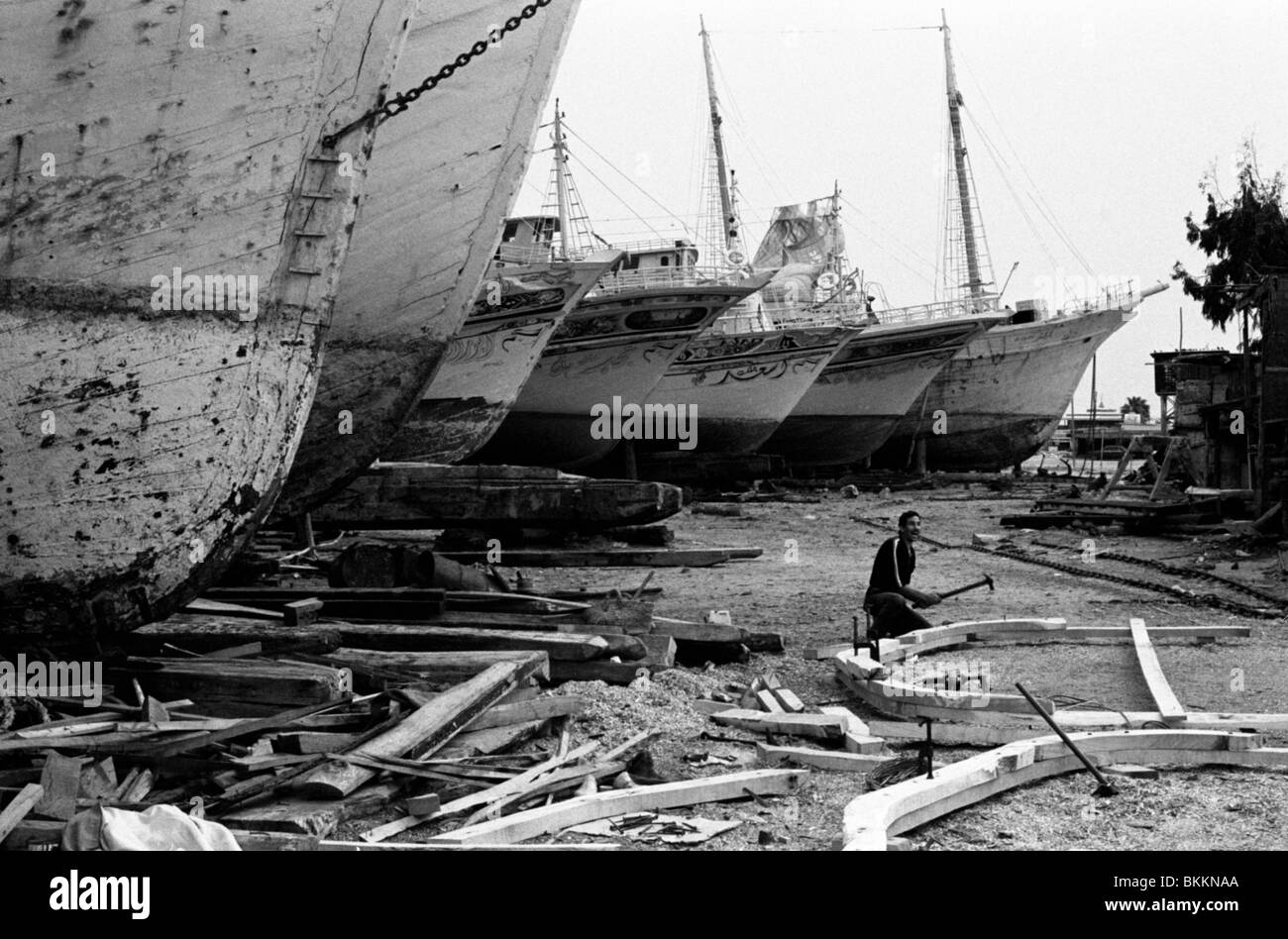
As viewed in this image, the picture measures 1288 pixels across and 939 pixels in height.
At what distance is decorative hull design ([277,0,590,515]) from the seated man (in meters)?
4.32

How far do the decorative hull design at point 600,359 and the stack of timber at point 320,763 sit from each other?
807 inches

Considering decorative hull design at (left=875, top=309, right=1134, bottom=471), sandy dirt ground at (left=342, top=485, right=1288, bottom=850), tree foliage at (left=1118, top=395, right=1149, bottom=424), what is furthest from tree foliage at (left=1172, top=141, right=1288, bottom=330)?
tree foliage at (left=1118, top=395, right=1149, bottom=424)

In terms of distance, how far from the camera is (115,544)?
700cm

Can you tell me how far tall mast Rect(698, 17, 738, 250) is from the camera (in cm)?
4053

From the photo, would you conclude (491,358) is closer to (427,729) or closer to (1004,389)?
(427,729)

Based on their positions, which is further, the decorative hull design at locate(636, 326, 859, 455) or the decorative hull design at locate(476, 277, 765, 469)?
the decorative hull design at locate(636, 326, 859, 455)

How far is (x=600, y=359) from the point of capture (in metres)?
27.3

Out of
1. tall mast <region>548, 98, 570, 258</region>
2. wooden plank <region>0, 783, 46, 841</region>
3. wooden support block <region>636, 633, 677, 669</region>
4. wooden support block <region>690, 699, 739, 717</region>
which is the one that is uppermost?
tall mast <region>548, 98, 570, 258</region>

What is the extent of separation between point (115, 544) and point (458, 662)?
1.79 metres

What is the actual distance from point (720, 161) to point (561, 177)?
9.94 meters

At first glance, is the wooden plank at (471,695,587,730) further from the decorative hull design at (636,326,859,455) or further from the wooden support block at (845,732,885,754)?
Answer: the decorative hull design at (636,326,859,455)

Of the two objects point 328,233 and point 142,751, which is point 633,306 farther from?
point 142,751

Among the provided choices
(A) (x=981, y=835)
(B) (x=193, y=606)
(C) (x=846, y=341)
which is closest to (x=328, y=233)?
(B) (x=193, y=606)

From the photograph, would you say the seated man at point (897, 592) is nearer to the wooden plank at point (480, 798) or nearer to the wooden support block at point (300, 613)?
the wooden support block at point (300, 613)
